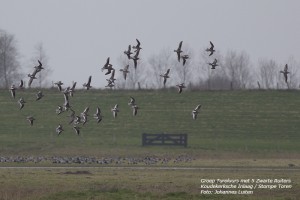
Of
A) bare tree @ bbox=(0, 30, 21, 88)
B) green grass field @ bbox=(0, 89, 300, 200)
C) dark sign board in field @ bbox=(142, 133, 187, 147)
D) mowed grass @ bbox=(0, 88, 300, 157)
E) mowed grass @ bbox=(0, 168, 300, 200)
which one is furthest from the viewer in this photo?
bare tree @ bbox=(0, 30, 21, 88)

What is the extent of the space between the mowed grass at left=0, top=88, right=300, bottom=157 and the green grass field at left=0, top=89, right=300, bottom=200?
3.5 inches

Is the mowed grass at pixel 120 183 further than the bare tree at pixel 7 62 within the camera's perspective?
No

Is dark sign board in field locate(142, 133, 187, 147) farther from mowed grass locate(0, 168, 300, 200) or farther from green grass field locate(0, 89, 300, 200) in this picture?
mowed grass locate(0, 168, 300, 200)

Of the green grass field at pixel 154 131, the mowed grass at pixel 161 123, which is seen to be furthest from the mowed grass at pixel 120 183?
the mowed grass at pixel 161 123

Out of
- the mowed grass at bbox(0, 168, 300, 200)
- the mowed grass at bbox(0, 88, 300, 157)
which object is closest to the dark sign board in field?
the mowed grass at bbox(0, 88, 300, 157)

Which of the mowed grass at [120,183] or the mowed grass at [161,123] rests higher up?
the mowed grass at [161,123]

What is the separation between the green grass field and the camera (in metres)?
42.0

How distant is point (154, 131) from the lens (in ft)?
275

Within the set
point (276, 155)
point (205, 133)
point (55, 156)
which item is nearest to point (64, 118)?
point (205, 133)

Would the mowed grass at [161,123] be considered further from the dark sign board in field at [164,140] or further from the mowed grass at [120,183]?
the mowed grass at [120,183]

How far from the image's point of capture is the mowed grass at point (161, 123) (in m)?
72.7

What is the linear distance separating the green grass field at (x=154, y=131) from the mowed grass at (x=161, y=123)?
0.09 m

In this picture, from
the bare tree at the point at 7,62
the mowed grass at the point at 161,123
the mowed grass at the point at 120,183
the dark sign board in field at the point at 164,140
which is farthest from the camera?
the bare tree at the point at 7,62

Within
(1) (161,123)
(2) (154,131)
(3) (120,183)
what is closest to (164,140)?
(2) (154,131)
